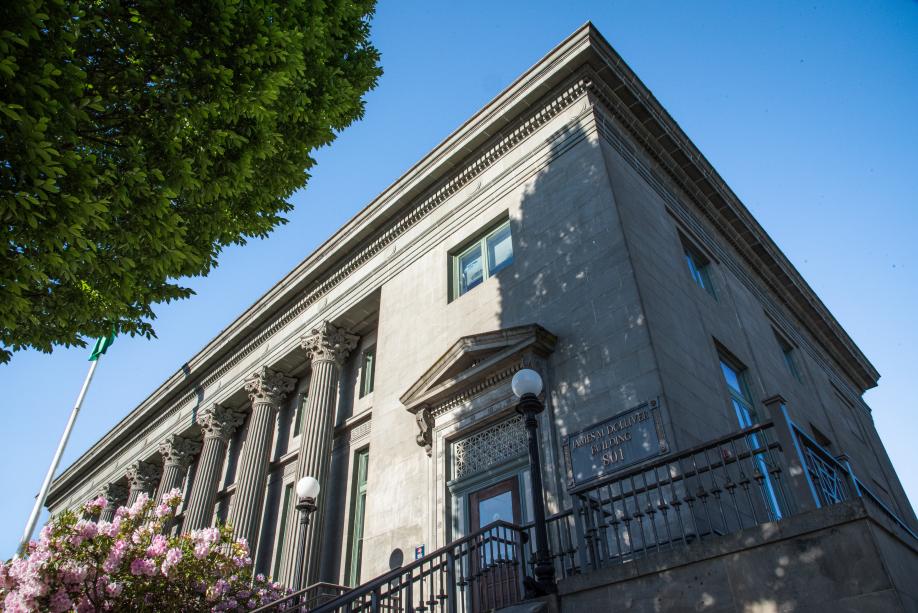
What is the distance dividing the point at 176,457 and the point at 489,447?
20.1 metres

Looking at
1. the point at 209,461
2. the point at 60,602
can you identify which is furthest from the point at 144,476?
the point at 60,602

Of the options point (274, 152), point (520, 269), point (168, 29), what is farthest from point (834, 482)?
point (168, 29)

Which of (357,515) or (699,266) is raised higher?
(699,266)

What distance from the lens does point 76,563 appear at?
953 centimetres

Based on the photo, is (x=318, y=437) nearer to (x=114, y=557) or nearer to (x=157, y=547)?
(x=157, y=547)

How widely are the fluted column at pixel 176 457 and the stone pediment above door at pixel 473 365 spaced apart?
17.4 metres

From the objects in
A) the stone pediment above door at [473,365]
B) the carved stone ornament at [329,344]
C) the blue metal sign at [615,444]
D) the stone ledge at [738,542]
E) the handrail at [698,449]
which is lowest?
the stone ledge at [738,542]

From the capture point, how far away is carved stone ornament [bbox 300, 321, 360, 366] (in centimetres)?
1972

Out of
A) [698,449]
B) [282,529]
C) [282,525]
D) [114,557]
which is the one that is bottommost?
[114,557]

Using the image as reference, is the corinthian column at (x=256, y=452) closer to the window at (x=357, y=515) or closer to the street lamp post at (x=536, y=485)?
the window at (x=357, y=515)

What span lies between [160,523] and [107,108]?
773 cm

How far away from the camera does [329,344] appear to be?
19.8 m

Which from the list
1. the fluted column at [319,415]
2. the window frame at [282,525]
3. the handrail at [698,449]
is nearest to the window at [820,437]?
the handrail at [698,449]

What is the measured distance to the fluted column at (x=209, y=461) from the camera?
22.4 metres
